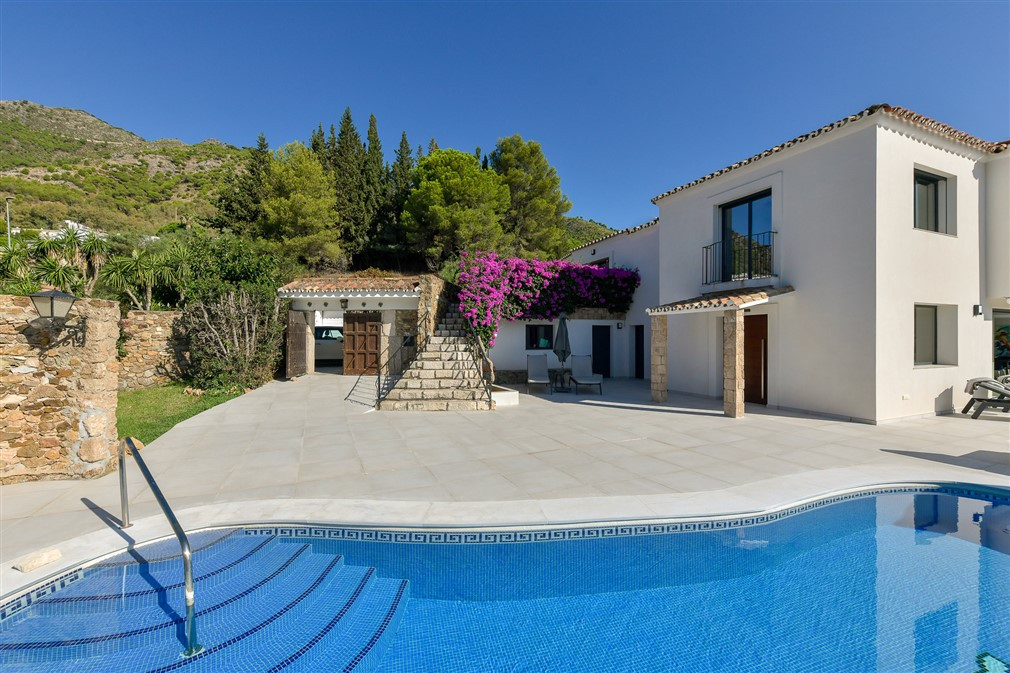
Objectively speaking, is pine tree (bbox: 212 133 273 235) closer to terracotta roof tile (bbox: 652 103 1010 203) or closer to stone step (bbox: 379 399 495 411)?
stone step (bbox: 379 399 495 411)

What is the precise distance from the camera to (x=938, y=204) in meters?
10.8

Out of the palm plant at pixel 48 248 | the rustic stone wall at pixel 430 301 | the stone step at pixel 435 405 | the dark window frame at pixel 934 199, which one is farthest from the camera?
the palm plant at pixel 48 248

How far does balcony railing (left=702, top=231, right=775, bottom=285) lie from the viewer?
38.0ft

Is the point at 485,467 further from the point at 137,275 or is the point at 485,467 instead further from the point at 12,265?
the point at 12,265

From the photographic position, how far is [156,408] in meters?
10.5

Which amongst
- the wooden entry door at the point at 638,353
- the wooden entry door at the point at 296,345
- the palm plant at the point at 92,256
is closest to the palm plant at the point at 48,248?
the palm plant at the point at 92,256

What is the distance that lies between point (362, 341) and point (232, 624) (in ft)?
48.8

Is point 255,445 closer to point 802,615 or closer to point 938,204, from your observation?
point 802,615

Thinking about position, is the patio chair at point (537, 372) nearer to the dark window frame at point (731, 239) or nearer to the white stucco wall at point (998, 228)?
the dark window frame at point (731, 239)

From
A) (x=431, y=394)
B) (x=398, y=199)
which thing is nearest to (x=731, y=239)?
(x=431, y=394)

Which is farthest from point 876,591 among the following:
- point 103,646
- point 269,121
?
point 269,121

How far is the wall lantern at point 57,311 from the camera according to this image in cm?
542

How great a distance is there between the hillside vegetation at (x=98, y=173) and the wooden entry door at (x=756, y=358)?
35544 mm

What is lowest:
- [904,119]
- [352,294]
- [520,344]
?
[520,344]
